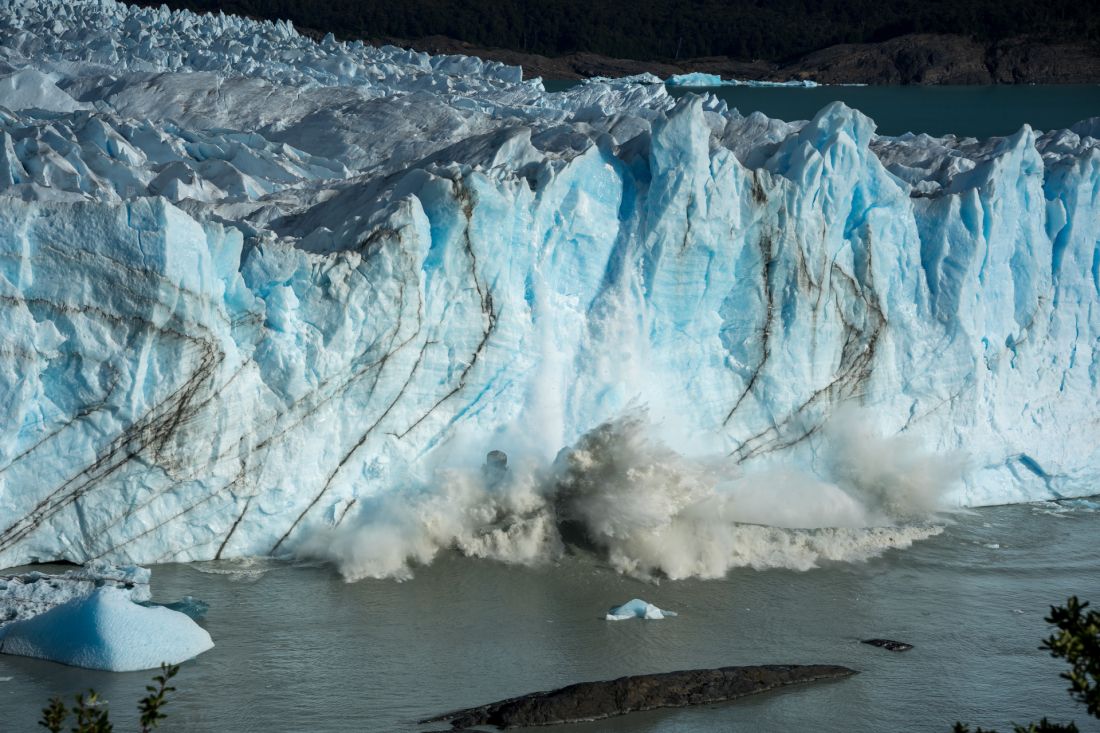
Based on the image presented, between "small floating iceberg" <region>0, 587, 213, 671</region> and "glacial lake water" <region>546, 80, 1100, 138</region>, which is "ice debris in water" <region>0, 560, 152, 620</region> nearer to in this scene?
"small floating iceberg" <region>0, 587, 213, 671</region>

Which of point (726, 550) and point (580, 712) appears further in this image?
point (726, 550)

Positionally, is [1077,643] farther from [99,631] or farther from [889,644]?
[99,631]

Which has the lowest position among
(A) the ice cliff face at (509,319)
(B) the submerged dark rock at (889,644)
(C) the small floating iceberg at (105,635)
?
(B) the submerged dark rock at (889,644)

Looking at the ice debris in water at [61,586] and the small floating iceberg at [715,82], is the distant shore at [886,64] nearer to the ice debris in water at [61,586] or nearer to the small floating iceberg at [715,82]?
the small floating iceberg at [715,82]

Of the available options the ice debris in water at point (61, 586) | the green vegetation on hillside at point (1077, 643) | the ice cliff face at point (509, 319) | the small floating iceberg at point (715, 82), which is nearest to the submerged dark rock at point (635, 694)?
the ice debris in water at point (61, 586)

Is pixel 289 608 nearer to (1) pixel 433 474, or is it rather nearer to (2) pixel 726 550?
(1) pixel 433 474

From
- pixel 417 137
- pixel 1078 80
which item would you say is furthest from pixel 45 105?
pixel 1078 80
